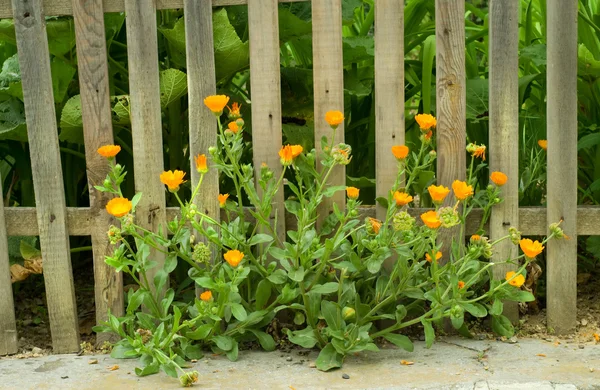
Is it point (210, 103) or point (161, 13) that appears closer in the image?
point (210, 103)

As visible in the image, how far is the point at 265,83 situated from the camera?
109 inches

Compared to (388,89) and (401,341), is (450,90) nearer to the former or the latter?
(388,89)

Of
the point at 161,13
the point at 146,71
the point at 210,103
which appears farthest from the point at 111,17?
the point at 210,103

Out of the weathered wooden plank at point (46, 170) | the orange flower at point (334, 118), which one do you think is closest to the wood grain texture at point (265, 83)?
the orange flower at point (334, 118)

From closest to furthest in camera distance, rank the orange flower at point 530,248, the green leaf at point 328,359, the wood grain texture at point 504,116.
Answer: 1. the orange flower at point 530,248
2. the green leaf at point 328,359
3. the wood grain texture at point 504,116

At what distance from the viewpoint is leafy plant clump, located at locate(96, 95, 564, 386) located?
8.29 ft

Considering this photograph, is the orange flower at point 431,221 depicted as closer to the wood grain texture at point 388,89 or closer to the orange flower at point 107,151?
the wood grain texture at point 388,89

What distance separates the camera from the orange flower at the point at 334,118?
2.61 meters

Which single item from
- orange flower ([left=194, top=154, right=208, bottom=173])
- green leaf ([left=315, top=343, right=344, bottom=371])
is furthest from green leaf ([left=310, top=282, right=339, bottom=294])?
orange flower ([left=194, top=154, right=208, bottom=173])

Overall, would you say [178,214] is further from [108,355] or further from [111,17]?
[111,17]

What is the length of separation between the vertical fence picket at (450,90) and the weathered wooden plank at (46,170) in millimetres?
1280

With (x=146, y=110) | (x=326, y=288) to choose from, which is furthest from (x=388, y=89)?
(x=146, y=110)

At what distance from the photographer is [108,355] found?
9.38 feet

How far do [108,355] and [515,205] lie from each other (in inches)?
57.3
